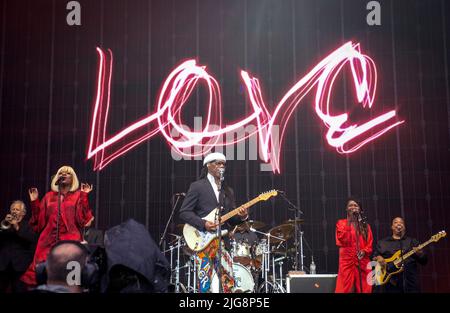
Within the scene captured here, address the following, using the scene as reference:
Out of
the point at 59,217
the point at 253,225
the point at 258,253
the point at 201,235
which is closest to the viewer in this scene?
the point at 201,235

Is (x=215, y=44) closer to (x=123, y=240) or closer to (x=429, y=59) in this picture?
(x=429, y=59)

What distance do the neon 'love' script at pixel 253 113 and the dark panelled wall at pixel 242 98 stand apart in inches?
6.9

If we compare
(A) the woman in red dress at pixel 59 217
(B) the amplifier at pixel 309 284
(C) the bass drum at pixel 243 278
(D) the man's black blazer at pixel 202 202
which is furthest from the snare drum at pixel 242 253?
(A) the woman in red dress at pixel 59 217

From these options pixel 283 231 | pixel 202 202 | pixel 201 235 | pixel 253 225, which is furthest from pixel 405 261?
pixel 201 235

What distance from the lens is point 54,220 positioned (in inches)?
319

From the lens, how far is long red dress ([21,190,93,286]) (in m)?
8.07

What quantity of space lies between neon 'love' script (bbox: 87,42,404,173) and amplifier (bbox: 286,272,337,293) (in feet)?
8.24

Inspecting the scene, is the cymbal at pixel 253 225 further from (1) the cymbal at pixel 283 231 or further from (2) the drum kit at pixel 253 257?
(1) the cymbal at pixel 283 231

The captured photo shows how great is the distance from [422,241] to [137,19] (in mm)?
6527

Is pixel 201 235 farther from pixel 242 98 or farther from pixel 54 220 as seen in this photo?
pixel 242 98

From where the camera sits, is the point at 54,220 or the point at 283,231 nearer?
the point at 54,220

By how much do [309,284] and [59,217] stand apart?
3608mm

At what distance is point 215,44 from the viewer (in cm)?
1127

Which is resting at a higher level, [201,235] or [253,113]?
[253,113]
